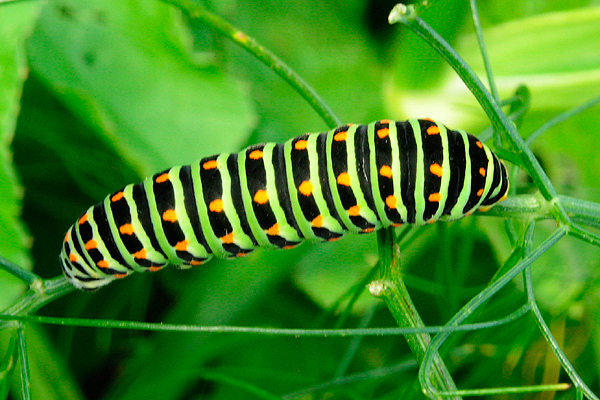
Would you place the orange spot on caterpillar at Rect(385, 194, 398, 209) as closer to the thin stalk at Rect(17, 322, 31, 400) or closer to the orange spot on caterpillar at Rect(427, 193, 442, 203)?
the orange spot on caterpillar at Rect(427, 193, 442, 203)

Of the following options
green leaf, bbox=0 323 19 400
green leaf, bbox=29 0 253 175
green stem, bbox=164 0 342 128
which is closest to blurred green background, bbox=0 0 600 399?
green leaf, bbox=29 0 253 175

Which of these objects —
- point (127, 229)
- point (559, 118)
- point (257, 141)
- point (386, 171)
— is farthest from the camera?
point (257, 141)

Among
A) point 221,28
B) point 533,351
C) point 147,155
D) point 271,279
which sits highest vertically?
point 221,28

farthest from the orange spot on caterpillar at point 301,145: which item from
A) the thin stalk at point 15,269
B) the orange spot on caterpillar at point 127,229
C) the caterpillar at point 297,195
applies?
the thin stalk at point 15,269

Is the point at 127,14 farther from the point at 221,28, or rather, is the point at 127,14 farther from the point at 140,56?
the point at 221,28

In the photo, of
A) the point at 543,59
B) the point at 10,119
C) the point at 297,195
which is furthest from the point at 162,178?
the point at 543,59

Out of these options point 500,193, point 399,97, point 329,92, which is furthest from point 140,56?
point 500,193

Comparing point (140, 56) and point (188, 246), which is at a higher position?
point (140, 56)

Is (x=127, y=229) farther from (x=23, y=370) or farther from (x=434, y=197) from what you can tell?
(x=434, y=197)
